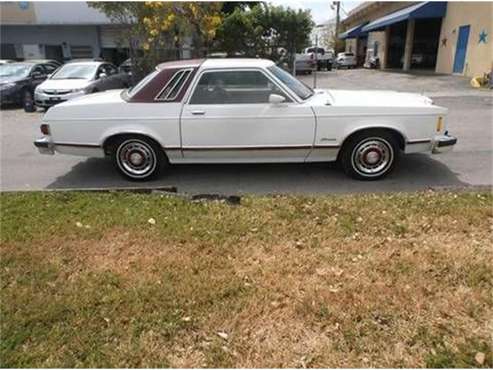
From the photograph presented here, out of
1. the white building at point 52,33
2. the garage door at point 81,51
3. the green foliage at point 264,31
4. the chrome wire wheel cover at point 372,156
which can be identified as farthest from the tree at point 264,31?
the chrome wire wheel cover at point 372,156

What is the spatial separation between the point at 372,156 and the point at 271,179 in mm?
1365

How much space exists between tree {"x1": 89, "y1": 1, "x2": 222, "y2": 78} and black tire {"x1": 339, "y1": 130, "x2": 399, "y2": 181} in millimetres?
11893

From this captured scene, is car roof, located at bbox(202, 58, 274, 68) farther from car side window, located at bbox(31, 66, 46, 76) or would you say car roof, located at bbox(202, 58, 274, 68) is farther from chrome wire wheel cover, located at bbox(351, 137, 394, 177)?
car side window, located at bbox(31, 66, 46, 76)

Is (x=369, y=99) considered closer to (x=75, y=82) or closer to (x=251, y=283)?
(x=251, y=283)

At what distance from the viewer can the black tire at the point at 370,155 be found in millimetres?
5297

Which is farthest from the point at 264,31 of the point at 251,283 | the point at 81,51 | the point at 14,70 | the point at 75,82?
the point at 251,283

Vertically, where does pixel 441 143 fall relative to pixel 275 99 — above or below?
below

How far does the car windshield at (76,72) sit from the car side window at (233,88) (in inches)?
360

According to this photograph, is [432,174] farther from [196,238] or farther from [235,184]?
[196,238]

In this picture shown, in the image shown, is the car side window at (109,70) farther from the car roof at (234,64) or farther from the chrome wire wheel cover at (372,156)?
the chrome wire wheel cover at (372,156)

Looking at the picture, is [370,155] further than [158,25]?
No

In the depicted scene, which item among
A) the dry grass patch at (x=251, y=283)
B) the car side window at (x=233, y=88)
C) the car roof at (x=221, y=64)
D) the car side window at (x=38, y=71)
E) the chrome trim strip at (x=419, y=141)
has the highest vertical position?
the car roof at (x=221, y=64)

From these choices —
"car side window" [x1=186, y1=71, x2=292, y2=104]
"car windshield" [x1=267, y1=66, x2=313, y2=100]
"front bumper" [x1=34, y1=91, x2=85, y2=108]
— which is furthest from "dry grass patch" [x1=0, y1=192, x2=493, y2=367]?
"front bumper" [x1=34, y1=91, x2=85, y2=108]

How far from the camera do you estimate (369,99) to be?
5.40 meters
